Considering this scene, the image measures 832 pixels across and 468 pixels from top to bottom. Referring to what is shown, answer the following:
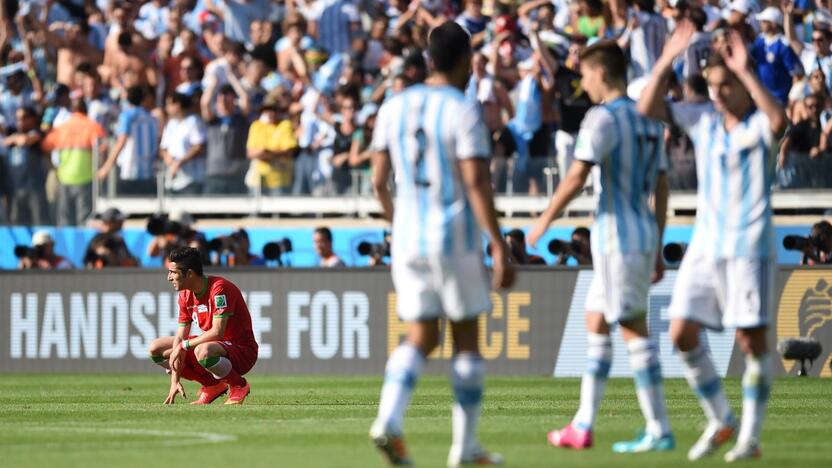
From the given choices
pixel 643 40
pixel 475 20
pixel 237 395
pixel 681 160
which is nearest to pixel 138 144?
pixel 475 20

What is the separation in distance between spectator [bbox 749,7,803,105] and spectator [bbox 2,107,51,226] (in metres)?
9.68

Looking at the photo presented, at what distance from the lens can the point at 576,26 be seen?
23.8m

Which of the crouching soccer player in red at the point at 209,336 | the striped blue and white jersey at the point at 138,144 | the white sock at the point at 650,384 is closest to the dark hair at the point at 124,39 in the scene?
the striped blue and white jersey at the point at 138,144

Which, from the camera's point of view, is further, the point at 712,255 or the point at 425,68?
the point at 425,68

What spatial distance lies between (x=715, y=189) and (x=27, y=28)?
65.9 feet

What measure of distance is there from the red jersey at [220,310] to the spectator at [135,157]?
8.07 m

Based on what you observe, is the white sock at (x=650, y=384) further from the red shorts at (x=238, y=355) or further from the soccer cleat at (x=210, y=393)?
the soccer cleat at (x=210, y=393)

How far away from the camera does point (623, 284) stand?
9.43 metres

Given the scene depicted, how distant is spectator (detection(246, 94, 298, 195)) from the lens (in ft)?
72.3

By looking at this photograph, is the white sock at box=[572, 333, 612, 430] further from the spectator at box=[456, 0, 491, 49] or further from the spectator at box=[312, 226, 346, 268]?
the spectator at box=[456, 0, 491, 49]

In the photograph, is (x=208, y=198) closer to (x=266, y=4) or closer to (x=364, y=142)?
(x=364, y=142)

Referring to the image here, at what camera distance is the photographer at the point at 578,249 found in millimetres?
21203

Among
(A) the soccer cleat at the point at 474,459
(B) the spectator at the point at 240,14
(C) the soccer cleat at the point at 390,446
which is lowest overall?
(A) the soccer cleat at the point at 474,459

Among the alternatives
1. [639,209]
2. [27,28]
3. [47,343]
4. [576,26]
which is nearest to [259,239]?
[47,343]
